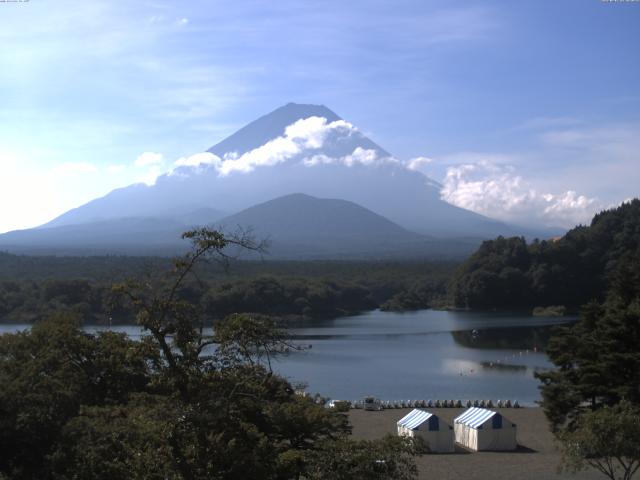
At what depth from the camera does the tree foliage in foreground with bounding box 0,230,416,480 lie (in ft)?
17.1

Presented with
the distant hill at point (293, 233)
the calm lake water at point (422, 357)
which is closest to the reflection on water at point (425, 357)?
the calm lake water at point (422, 357)

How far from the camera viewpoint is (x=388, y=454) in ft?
20.3

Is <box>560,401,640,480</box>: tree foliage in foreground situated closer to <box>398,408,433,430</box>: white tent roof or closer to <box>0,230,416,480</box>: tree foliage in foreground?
<box>0,230,416,480</box>: tree foliage in foreground

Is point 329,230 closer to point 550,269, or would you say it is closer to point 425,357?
point 550,269

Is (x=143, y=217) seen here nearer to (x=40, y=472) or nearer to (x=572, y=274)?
(x=572, y=274)

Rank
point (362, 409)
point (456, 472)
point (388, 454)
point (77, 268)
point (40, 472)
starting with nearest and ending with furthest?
point (388, 454) → point (40, 472) → point (456, 472) → point (362, 409) → point (77, 268)

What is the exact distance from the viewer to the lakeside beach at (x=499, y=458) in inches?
456

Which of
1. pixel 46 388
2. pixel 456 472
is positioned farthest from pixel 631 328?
pixel 46 388

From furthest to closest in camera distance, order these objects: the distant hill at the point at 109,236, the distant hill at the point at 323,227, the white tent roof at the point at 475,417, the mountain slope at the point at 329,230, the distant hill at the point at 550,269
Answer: the distant hill at the point at 323,227 < the mountain slope at the point at 329,230 < the distant hill at the point at 109,236 < the distant hill at the point at 550,269 < the white tent roof at the point at 475,417

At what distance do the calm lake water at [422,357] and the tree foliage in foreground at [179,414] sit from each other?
20.7 ft

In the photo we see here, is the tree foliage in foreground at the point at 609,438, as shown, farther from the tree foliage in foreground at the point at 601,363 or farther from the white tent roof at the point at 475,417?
the white tent roof at the point at 475,417

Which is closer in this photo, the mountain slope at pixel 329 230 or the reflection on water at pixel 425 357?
the reflection on water at pixel 425 357

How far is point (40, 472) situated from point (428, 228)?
15729cm

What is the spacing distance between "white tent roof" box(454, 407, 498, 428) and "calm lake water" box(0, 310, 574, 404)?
10.2 ft
